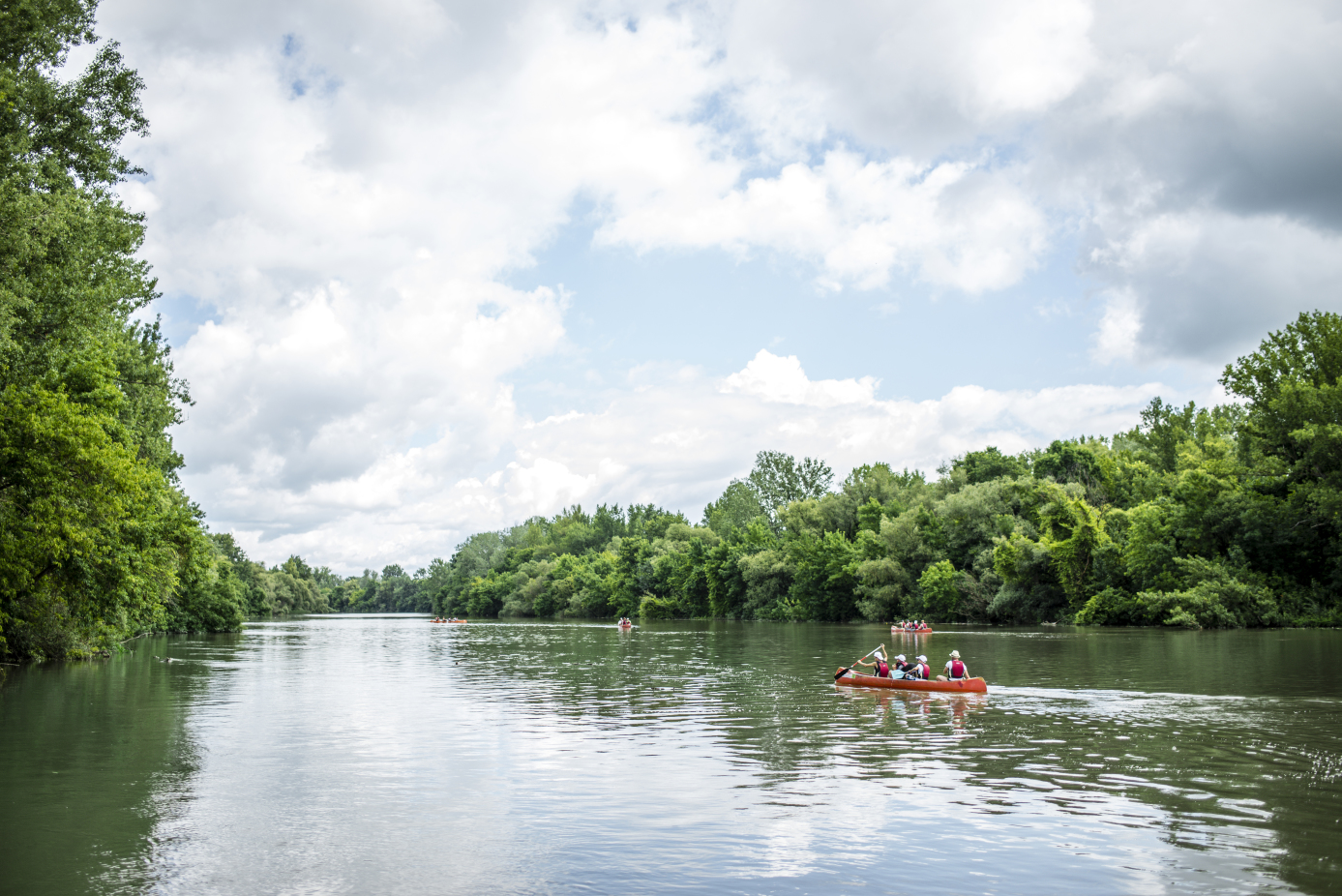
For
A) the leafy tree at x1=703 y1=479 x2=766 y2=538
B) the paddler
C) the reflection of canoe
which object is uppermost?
the leafy tree at x1=703 y1=479 x2=766 y2=538

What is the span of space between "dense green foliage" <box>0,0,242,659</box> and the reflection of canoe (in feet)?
89.8

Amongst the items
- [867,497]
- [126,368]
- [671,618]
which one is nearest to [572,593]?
[671,618]

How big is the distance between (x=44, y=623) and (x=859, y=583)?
81.1m

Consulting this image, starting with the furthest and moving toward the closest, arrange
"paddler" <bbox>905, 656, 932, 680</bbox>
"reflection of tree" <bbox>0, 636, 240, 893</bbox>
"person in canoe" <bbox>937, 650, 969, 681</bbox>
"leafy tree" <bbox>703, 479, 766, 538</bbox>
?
1. "leafy tree" <bbox>703, 479, 766, 538</bbox>
2. "paddler" <bbox>905, 656, 932, 680</bbox>
3. "person in canoe" <bbox>937, 650, 969, 681</bbox>
4. "reflection of tree" <bbox>0, 636, 240, 893</bbox>

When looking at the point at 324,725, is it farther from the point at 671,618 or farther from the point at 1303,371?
the point at 671,618

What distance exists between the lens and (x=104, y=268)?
1435 inches

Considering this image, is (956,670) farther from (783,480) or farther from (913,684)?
(783,480)

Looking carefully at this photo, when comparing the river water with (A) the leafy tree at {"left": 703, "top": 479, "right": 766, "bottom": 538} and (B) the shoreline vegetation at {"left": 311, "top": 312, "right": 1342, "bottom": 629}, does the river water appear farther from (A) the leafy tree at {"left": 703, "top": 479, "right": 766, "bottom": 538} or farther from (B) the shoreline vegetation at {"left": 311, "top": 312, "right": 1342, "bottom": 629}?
(A) the leafy tree at {"left": 703, "top": 479, "right": 766, "bottom": 538}

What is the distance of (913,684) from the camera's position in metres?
34.6

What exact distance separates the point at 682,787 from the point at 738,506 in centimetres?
13571

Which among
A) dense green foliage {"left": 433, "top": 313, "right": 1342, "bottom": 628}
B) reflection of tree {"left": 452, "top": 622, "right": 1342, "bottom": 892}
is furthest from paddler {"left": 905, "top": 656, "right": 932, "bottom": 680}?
dense green foliage {"left": 433, "top": 313, "right": 1342, "bottom": 628}

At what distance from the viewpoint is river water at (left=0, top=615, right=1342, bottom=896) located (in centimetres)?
1353

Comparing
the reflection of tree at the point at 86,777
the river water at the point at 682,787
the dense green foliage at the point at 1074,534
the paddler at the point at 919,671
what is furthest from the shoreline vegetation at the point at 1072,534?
the reflection of tree at the point at 86,777

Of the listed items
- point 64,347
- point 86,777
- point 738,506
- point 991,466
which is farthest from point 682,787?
point 738,506
